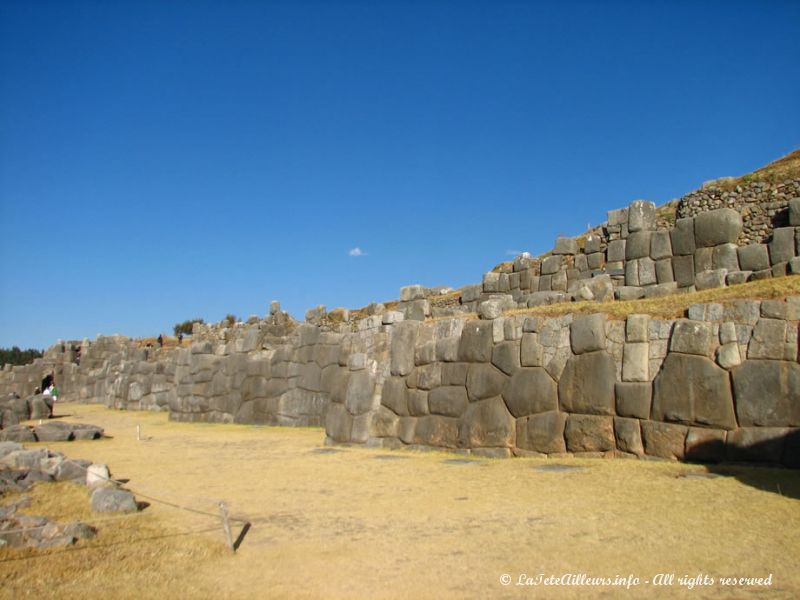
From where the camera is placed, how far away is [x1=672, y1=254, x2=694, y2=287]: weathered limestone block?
13.5m

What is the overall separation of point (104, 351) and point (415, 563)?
3677 cm

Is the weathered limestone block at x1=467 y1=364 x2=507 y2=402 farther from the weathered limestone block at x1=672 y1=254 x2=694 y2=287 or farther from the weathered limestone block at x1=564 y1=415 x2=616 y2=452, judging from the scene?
the weathered limestone block at x1=672 y1=254 x2=694 y2=287

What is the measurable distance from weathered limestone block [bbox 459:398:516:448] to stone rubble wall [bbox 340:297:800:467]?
0.7 inches

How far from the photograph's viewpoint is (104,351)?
37.3 metres

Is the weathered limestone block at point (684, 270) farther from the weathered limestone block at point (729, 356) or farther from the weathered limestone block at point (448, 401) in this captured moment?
the weathered limestone block at point (729, 356)

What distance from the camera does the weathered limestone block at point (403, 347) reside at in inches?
471

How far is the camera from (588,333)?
916cm

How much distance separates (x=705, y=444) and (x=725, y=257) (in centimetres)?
664

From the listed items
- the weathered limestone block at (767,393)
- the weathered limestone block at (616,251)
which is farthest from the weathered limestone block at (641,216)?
the weathered limestone block at (767,393)

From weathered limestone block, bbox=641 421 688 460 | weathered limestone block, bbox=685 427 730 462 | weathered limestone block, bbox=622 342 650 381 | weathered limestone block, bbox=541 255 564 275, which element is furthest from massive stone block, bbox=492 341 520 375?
weathered limestone block, bbox=541 255 564 275

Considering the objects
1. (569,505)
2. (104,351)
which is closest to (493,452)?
(569,505)

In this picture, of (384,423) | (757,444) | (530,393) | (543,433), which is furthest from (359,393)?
(757,444)

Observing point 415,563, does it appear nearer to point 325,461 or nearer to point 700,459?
point 700,459

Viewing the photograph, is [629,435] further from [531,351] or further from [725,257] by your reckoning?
[725,257]
